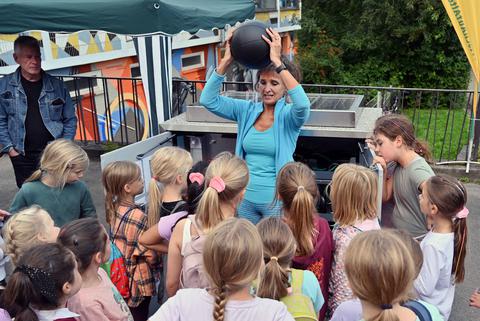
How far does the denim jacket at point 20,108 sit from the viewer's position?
3.96 meters

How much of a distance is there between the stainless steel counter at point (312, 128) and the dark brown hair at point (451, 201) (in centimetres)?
125

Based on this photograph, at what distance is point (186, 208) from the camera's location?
2.48m

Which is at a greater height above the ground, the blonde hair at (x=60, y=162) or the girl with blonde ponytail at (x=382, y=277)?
the blonde hair at (x=60, y=162)

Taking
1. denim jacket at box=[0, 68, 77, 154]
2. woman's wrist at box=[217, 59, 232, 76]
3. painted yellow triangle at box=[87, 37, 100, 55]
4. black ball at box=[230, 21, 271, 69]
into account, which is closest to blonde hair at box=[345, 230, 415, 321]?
black ball at box=[230, 21, 271, 69]

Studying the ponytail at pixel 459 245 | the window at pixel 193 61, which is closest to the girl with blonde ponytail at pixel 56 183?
the ponytail at pixel 459 245

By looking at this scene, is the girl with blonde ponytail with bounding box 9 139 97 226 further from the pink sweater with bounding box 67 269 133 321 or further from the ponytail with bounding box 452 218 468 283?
the ponytail with bounding box 452 218 468 283

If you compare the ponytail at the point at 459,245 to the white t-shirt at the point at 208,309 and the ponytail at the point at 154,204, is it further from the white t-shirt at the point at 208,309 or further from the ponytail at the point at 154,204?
the ponytail at the point at 154,204

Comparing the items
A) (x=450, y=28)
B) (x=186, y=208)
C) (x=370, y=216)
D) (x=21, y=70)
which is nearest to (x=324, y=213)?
(x=370, y=216)

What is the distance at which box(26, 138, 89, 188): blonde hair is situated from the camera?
9.43 ft

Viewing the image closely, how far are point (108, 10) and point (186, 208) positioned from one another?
2079mm

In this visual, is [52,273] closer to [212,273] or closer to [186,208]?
[212,273]

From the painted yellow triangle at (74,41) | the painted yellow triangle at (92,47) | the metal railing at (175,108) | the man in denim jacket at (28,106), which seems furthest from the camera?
the painted yellow triangle at (92,47)

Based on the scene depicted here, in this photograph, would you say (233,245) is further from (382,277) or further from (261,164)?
(261,164)

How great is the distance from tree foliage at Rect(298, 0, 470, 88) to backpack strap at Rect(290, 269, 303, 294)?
14.1 meters
